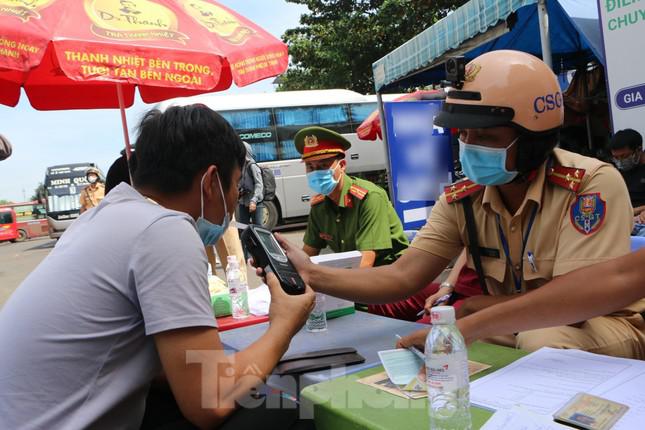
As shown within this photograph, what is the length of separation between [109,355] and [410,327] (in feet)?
3.29

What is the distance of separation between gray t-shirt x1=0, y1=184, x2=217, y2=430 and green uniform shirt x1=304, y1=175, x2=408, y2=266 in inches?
67.9

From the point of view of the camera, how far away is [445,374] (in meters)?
1.02

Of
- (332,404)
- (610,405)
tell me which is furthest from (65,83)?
(610,405)

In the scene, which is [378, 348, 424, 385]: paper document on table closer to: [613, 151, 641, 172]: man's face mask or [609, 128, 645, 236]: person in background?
[609, 128, 645, 236]: person in background

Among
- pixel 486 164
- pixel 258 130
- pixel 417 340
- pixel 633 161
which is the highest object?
pixel 258 130

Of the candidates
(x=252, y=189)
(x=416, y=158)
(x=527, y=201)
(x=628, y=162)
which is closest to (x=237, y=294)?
(x=527, y=201)

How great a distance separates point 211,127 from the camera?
4.57ft

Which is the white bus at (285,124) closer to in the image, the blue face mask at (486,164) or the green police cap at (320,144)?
the green police cap at (320,144)

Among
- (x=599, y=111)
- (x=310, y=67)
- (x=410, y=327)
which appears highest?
(x=310, y=67)

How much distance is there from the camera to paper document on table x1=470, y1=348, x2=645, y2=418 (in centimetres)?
105

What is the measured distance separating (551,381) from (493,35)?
423 cm

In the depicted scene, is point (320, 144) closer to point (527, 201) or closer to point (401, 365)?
point (527, 201)

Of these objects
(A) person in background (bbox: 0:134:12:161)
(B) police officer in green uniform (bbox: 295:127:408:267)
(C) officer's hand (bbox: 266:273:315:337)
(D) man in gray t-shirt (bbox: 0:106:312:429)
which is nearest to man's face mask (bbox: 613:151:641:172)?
(B) police officer in green uniform (bbox: 295:127:408:267)

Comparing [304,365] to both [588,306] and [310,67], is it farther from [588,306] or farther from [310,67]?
[310,67]
